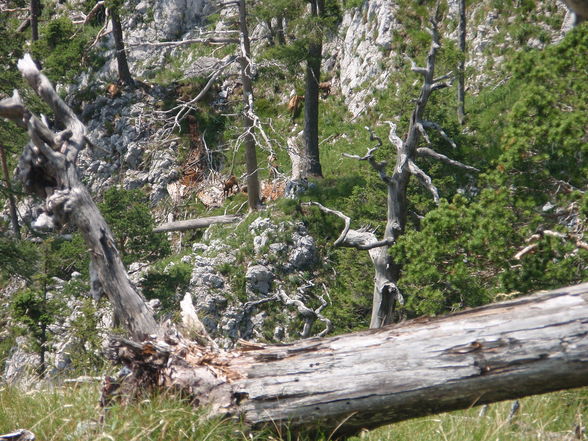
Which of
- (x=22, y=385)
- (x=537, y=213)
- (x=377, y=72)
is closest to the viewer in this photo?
(x=22, y=385)

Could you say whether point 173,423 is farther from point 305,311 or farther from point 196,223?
point 196,223

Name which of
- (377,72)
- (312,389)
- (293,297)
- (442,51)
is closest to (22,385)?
(312,389)

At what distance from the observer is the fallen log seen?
4008 mm

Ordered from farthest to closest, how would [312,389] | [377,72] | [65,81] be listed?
1. [65,81]
2. [377,72]
3. [312,389]

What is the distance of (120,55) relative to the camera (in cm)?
3225

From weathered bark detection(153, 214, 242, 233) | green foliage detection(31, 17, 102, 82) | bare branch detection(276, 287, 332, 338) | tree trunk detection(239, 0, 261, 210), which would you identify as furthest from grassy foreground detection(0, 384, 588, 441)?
green foliage detection(31, 17, 102, 82)

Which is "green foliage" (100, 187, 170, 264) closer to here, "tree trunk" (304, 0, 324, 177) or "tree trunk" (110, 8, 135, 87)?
"tree trunk" (304, 0, 324, 177)

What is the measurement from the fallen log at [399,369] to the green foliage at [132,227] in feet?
61.2

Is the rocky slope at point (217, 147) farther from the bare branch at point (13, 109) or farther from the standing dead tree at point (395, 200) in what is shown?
Result: the bare branch at point (13, 109)

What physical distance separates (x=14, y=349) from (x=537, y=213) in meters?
18.9

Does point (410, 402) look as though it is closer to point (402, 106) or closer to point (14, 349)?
point (402, 106)

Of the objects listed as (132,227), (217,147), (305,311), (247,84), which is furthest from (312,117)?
(217,147)

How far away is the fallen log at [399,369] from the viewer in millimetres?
4008

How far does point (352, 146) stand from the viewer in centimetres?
2545
